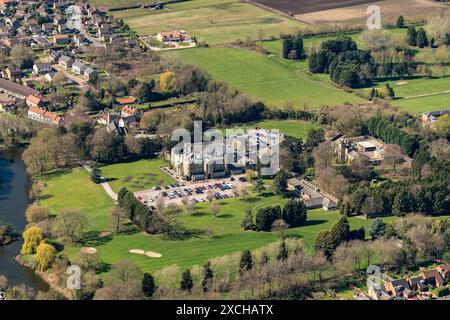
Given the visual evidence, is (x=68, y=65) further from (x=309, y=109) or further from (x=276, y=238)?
(x=276, y=238)

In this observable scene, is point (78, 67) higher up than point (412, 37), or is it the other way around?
point (412, 37)

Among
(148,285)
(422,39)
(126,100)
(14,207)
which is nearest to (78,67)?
(126,100)

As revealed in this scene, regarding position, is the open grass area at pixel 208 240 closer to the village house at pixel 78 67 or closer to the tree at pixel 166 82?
the tree at pixel 166 82

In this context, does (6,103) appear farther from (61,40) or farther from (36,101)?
(61,40)

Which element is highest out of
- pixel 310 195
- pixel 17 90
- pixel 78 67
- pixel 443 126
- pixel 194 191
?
pixel 78 67

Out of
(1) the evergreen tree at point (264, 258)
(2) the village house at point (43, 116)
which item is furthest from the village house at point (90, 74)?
(1) the evergreen tree at point (264, 258)

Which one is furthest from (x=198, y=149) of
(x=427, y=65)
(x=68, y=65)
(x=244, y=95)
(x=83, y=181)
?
(x=427, y=65)

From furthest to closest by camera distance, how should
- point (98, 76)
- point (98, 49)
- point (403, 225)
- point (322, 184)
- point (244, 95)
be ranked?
1. point (98, 49)
2. point (98, 76)
3. point (244, 95)
4. point (322, 184)
5. point (403, 225)
